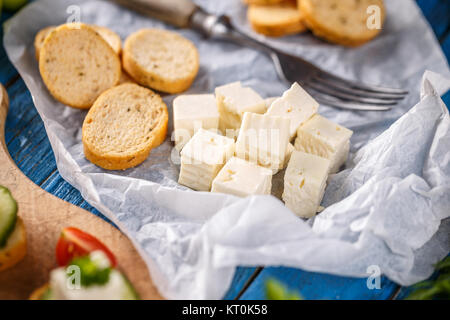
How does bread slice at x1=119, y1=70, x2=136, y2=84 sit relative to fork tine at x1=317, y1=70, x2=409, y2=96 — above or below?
below

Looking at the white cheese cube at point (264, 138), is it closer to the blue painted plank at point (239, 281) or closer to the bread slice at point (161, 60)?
the blue painted plank at point (239, 281)

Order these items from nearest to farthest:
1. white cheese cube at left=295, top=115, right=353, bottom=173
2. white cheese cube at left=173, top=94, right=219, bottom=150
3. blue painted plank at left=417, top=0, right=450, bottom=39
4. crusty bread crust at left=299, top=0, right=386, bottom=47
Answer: white cheese cube at left=295, top=115, right=353, bottom=173
white cheese cube at left=173, top=94, right=219, bottom=150
crusty bread crust at left=299, top=0, right=386, bottom=47
blue painted plank at left=417, top=0, right=450, bottom=39

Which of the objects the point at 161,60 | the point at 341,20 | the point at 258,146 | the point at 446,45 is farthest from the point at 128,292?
the point at 446,45

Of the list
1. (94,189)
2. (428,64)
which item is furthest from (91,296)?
(428,64)

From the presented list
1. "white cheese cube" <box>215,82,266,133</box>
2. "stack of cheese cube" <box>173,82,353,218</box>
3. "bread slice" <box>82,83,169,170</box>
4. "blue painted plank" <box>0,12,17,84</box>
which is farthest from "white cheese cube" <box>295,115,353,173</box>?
"blue painted plank" <box>0,12,17,84</box>

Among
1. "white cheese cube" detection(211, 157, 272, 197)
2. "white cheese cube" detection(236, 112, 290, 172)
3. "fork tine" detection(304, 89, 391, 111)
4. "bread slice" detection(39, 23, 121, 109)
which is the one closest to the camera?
"white cheese cube" detection(211, 157, 272, 197)

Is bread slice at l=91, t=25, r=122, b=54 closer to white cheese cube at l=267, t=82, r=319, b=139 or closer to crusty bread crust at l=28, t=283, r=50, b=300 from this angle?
white cheese cube at l=267, t=82, r=319, b=139

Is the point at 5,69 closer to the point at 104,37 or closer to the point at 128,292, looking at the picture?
the point at 104,37
